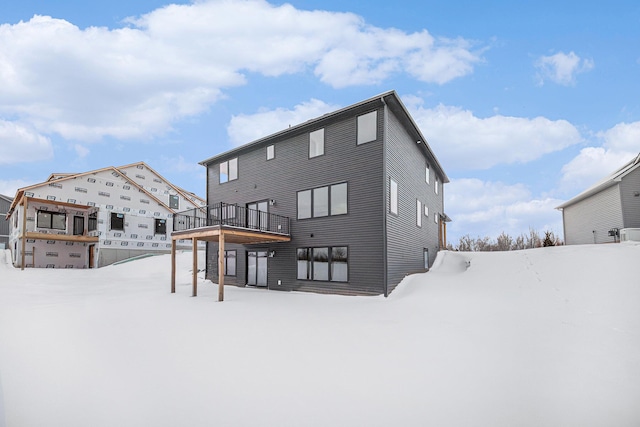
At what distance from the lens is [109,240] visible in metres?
24.5

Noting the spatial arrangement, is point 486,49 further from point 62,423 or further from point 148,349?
point 62,423

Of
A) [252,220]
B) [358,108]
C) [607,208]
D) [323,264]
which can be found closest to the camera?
[358,108]

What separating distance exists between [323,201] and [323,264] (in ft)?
8.05

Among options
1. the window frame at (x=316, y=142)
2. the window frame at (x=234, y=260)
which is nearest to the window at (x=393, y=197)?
the window frame at (x=316, y=142)

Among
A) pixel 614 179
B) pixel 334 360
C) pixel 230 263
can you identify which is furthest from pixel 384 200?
pixel 614 179

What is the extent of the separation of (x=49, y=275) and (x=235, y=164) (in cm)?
1308

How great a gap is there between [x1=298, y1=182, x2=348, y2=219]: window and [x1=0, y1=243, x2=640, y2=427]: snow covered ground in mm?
3628

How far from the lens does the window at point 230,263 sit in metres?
16.0

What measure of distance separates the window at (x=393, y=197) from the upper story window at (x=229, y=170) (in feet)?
26.7

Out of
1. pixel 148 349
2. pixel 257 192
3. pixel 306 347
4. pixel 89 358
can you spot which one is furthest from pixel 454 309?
pixel 257 192

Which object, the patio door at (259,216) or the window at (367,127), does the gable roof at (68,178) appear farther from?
the window at (367,127)

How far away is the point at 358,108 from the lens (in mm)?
12094

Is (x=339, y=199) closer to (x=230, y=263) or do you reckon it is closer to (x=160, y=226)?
(x=230, y=263)

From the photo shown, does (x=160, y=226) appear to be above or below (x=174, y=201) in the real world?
below
